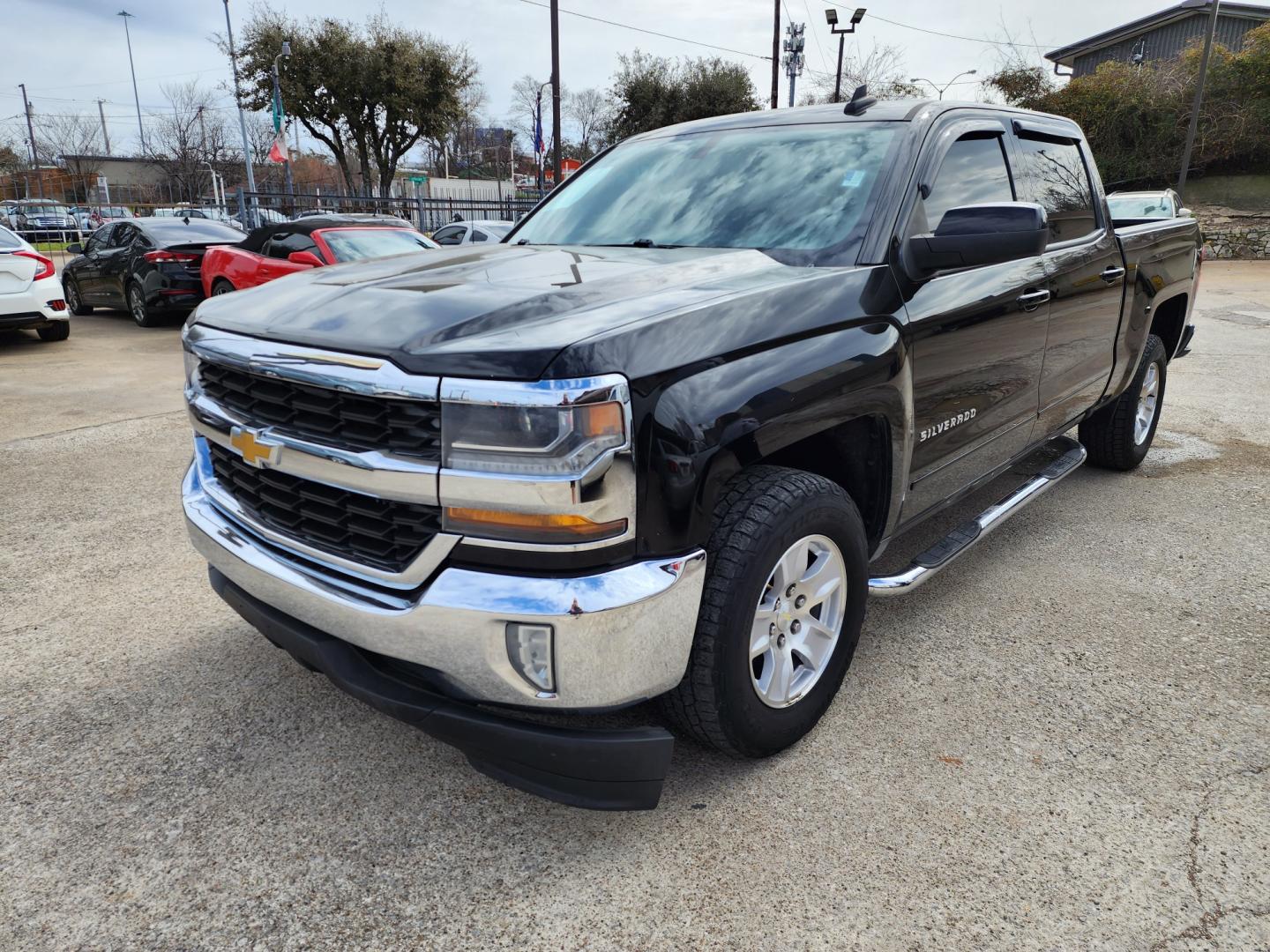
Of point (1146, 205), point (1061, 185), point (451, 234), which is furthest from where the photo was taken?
point (451, 234)

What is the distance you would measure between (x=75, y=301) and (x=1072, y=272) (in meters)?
14.4

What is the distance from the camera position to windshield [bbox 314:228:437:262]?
958 centimetres

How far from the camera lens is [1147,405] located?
17.2ft

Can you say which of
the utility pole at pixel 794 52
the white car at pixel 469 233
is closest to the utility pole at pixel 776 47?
the utility pole at pixel 794 52

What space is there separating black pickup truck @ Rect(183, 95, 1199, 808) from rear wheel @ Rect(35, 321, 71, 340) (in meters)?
9.46

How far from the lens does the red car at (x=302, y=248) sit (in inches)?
378

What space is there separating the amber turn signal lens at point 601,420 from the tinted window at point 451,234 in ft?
40.6

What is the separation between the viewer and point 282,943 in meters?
1.88

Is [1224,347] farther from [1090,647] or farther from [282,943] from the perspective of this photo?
[282,943]

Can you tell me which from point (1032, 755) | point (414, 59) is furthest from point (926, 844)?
point (414, 59)

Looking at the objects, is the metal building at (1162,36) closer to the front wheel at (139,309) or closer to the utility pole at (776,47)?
the utility pole at (776,47)

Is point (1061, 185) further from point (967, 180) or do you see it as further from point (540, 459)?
point (540, 459)

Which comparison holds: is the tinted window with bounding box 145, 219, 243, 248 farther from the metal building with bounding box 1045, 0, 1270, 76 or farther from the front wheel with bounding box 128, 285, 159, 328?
the metal building with bounding box 1045, 0, 1270, 76

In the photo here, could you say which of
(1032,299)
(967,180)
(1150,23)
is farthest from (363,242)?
(1150,23)
